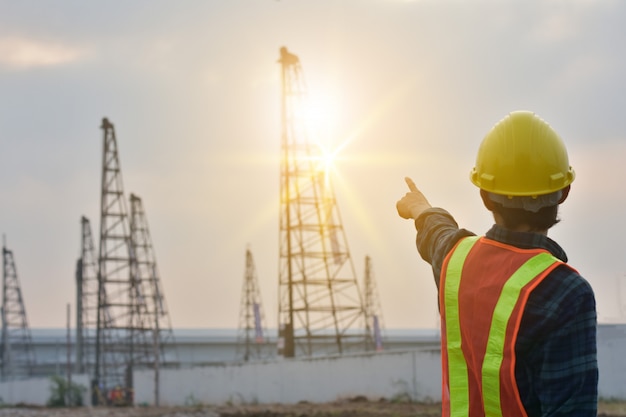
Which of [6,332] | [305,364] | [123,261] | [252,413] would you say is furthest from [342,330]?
[6,332]

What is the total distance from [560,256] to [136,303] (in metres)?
63.8

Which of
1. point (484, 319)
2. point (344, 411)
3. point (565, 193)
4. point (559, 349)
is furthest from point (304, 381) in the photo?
point (559, 349)

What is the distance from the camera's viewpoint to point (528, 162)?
2.27m

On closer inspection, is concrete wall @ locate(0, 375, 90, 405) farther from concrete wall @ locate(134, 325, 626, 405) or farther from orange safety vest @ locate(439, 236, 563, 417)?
orange safety vest @ locate(439, 236, 563, 417)

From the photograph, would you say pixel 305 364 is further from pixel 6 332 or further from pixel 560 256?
pixel 6 332

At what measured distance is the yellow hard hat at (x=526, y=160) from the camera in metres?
2.26

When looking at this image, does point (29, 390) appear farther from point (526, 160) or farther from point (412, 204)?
point (526, 160)

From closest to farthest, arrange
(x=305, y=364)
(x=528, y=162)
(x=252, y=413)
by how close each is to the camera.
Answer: (x=528, y=162) → (x=252, y=413) → (x=305, y=364)

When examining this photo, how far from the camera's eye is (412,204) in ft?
Answer: 9.00

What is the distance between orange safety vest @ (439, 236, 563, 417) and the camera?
6.65 feet

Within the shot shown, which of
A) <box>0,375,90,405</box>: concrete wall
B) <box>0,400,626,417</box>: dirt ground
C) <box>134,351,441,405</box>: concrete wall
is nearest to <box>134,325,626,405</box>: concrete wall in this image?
<box>134,351,441,405</box>: concrete wall

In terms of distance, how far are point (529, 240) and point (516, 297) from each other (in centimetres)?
20

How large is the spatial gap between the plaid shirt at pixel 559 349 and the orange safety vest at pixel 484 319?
23 millimetres

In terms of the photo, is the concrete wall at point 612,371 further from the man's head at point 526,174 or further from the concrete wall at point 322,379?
the man's head at point 526,174
